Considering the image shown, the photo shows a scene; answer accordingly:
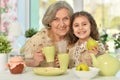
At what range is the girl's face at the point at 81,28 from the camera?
1.89m

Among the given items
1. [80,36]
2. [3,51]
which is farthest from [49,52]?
[80,36]

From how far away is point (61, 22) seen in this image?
2125mm

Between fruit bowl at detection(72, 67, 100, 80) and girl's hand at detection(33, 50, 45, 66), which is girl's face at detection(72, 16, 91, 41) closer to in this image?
girl's hand at detection(33, 50, 45, 66)

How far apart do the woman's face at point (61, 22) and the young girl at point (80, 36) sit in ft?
0.27

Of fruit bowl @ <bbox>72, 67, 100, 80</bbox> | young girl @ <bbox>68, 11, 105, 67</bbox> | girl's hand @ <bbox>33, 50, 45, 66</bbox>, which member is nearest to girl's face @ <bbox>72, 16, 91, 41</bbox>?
young girl @ <bbox>68, 11, 105, 67</bbox>

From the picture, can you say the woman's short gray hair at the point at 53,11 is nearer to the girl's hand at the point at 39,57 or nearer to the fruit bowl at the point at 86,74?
the girl's hand at the point at 39,57

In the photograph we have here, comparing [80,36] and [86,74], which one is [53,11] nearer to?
[80,36]

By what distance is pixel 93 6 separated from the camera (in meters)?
4.35

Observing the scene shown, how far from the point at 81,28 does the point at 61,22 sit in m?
0.27

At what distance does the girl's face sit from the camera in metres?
1.89

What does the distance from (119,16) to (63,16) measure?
91.4 inches

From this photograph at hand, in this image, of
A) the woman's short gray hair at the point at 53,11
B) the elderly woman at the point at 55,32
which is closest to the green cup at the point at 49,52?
the elderly woman at the point at 55,32

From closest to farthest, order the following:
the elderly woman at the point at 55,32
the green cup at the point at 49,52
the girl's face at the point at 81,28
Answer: the green cup at the point at 49,52
the girl's face at the point at 81,28
the elderly woman at the point at 55,32

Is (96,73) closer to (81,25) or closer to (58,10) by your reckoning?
(81,25)
